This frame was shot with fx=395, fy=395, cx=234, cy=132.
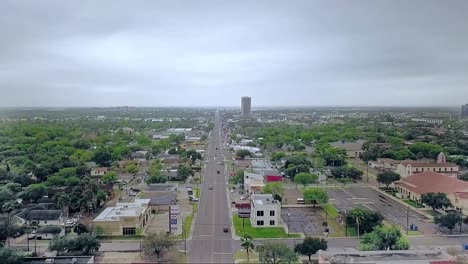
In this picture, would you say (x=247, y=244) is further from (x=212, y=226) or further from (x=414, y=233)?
(x=414, y=233)

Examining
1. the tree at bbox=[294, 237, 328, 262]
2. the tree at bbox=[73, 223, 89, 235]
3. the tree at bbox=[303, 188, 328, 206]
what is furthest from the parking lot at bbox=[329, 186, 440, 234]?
the tree at bbox=[73, 223, 89, 235]

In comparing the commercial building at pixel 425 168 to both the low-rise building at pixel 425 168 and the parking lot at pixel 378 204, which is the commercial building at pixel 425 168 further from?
the parking lot at pixel 378 204

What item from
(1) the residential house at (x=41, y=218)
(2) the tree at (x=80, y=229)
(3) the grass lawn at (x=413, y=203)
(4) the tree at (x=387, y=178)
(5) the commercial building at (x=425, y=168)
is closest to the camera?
(2) the tree at (x=80, y=229)

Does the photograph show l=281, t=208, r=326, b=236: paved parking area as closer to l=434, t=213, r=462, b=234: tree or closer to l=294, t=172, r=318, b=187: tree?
l=294, t=172, r=318, b=187: tree

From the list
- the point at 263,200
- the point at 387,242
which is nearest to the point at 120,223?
the point at 263,200

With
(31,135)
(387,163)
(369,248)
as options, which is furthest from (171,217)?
(31,135)

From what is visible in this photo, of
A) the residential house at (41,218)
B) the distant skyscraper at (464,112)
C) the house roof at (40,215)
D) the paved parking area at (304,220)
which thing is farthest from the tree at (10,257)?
the distant skyscraper at (464,112)

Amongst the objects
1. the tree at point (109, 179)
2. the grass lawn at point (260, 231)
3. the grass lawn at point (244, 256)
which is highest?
the tree at point (109, 179)

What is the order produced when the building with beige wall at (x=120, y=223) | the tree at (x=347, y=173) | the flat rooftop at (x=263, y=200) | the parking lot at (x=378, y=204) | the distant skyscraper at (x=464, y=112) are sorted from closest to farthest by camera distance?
the building with beige wall at (x=120, y=223)
the flat rooftop at (x=263, y=200)
the parking lot at (x=378, y=204)
the tree at (x=347, y=173)
the distant skyscraper at (x=464, y=112)
